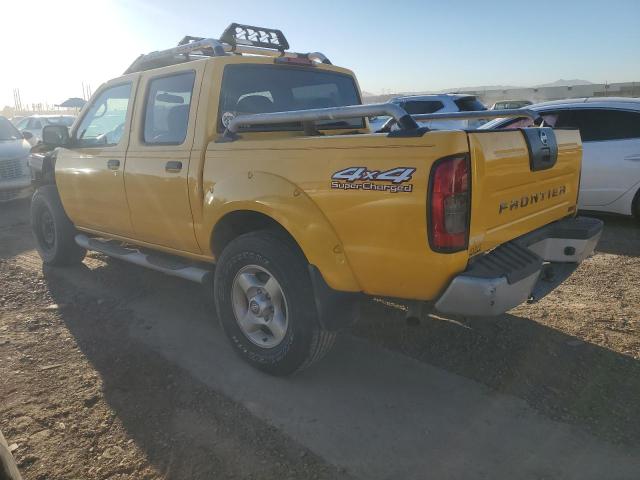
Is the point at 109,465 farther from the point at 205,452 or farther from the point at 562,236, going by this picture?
the point at 562,236

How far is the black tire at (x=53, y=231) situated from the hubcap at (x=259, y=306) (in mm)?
3016

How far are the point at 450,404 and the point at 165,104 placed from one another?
3046 millimetres

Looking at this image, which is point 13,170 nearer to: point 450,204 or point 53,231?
point 53,231

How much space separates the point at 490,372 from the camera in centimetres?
324

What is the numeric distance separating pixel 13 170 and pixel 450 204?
10.1m

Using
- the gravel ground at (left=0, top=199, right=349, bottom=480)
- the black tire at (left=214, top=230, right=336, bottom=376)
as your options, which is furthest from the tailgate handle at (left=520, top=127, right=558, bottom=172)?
the gravel ground at (left=0, top=199, right=349, bottom=480)

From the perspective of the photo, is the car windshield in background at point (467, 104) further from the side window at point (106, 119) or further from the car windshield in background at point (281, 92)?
the side window at point (106, 119)

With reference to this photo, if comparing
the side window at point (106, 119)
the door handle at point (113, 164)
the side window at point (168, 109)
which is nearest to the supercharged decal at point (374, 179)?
the side window at point (168, 109)

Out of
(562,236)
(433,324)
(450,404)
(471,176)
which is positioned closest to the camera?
(471,176)

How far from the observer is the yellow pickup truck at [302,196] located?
2404 millimetres

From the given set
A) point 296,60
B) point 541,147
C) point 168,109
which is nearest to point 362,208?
point 541,147

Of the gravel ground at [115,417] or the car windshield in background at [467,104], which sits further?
the car windshield in background at [467,104]

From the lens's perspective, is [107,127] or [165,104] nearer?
[165,104]

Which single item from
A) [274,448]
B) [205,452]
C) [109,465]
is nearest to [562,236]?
[274,448]
